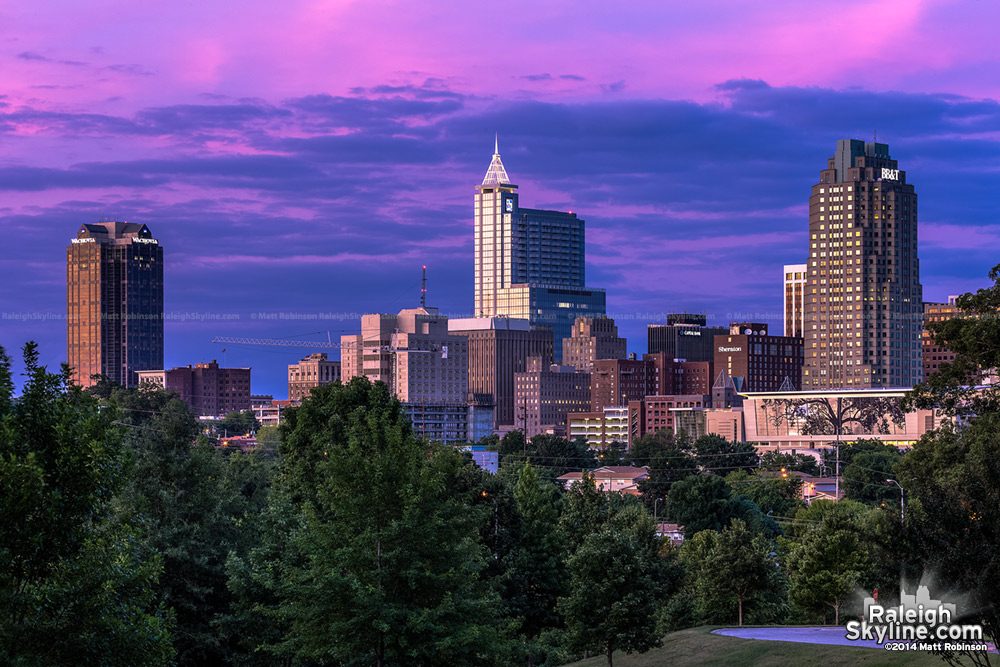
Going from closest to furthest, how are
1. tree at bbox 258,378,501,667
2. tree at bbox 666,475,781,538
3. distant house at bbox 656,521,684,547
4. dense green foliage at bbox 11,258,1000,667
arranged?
1. dense green foliage at bbox 11,258,1000,667
2. tree at bbox 258,378,501,667
3. tree at bbox 666,475,781,538
4. distant house at bbox 656,521,684,547

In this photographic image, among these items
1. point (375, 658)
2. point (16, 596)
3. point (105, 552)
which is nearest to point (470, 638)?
point (375, 658)

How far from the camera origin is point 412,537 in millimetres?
43281

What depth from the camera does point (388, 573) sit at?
42406 mm

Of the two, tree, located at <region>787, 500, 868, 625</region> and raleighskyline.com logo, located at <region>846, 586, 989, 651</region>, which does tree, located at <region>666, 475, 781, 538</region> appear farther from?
raleighskyline.com logo, located at <region>846, 586, 989, 651</region>

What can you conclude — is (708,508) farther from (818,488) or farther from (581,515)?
(818,488)

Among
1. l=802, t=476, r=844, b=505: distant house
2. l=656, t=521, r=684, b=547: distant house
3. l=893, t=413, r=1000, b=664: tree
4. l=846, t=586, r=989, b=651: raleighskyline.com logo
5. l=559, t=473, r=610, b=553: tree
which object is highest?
l=893, t=413, r=1000, b=664: tree

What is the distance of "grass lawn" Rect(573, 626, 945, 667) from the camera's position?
4488 cm

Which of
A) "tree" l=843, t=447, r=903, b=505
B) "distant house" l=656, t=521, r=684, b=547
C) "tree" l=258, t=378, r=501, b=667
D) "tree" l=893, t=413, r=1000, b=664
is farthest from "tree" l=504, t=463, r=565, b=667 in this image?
"tree" l=843, t=447, r=903, b=505

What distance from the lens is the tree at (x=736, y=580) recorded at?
75500mm

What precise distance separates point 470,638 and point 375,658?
3.63 meters

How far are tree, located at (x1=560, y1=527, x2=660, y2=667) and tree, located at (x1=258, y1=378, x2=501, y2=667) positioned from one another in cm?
1350

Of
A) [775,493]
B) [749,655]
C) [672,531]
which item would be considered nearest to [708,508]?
[672,531]

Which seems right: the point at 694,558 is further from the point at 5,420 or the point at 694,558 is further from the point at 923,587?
the point at 5,420

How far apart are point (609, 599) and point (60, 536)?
37.7m
